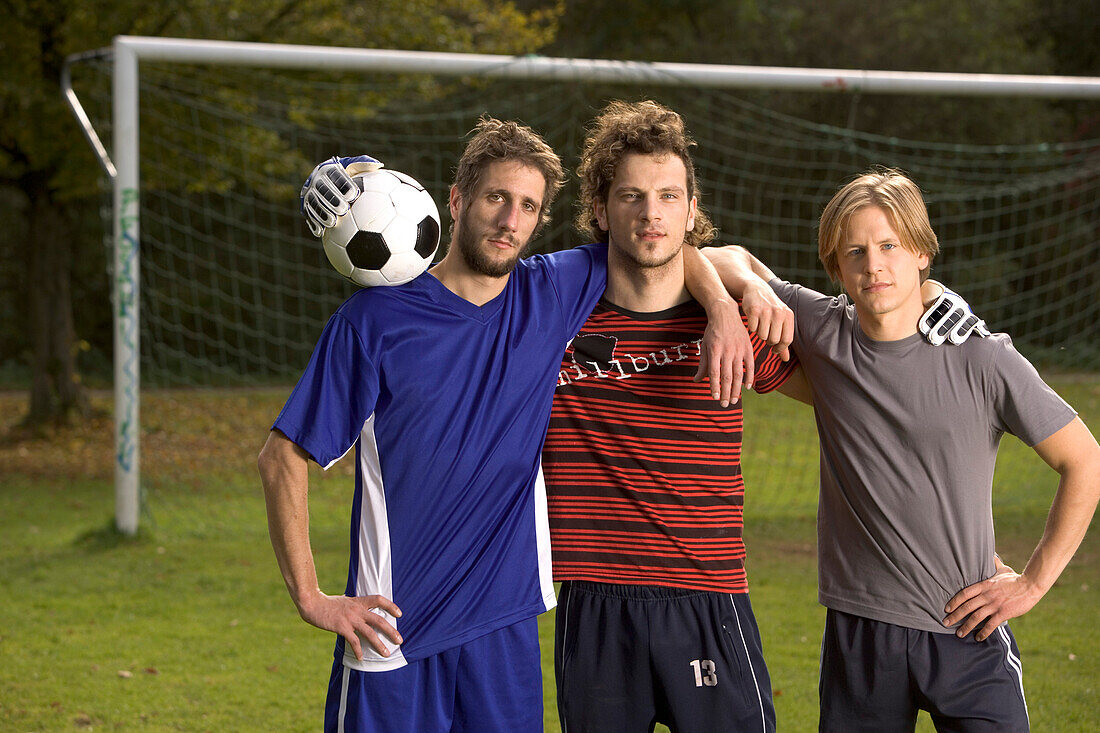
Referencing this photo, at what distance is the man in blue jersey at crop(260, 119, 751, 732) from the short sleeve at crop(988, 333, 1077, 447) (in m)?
0.56

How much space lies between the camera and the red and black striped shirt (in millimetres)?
2352

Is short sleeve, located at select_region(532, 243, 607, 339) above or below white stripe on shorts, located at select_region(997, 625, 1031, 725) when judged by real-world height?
above

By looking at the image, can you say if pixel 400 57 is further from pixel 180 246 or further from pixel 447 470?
pixel 180 246

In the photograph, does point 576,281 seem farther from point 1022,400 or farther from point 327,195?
point 1022,400

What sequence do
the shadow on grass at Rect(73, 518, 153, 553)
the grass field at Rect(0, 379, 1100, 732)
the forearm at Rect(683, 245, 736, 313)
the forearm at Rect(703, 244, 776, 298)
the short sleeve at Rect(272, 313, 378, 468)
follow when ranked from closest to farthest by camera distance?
the short sleeve at Rect(272, 313, 378, 468) → the forearm at Rect(683, 245, 736, 313) → the forearm at Rect(703, 244, 776, 298) → the grass field at Rect(0, 379, 1100, 732) → the shadow on grass at Rect(73, 518, 153, 553)

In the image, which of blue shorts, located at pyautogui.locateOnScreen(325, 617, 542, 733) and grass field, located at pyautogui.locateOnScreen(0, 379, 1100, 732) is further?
grass field, located at pyautogui.locateOnScreen(0, 379, 1100, 732)

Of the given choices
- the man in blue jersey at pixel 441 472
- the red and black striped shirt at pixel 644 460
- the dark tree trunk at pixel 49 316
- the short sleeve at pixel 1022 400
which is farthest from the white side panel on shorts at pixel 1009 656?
the dark tree trunk at pixel 49 316

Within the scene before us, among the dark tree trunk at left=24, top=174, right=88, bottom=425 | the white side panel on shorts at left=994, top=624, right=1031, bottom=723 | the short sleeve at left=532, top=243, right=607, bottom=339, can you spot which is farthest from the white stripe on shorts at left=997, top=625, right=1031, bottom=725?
the dark tree trunk at left=24, top=174, right=88, bottom=425

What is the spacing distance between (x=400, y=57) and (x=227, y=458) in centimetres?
450

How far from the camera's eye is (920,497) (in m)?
2.21

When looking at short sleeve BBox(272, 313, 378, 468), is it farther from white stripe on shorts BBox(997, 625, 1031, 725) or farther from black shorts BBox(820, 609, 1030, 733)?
white stripe on shorts BBox(997, 625, 1031, 725)

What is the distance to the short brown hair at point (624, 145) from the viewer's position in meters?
2.39

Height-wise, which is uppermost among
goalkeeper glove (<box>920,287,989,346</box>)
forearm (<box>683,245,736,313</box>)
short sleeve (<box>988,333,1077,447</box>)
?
forearm (<box>683,245,736,313</box>)

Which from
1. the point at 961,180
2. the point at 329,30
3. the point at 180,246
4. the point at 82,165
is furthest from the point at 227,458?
the point at 961,180
